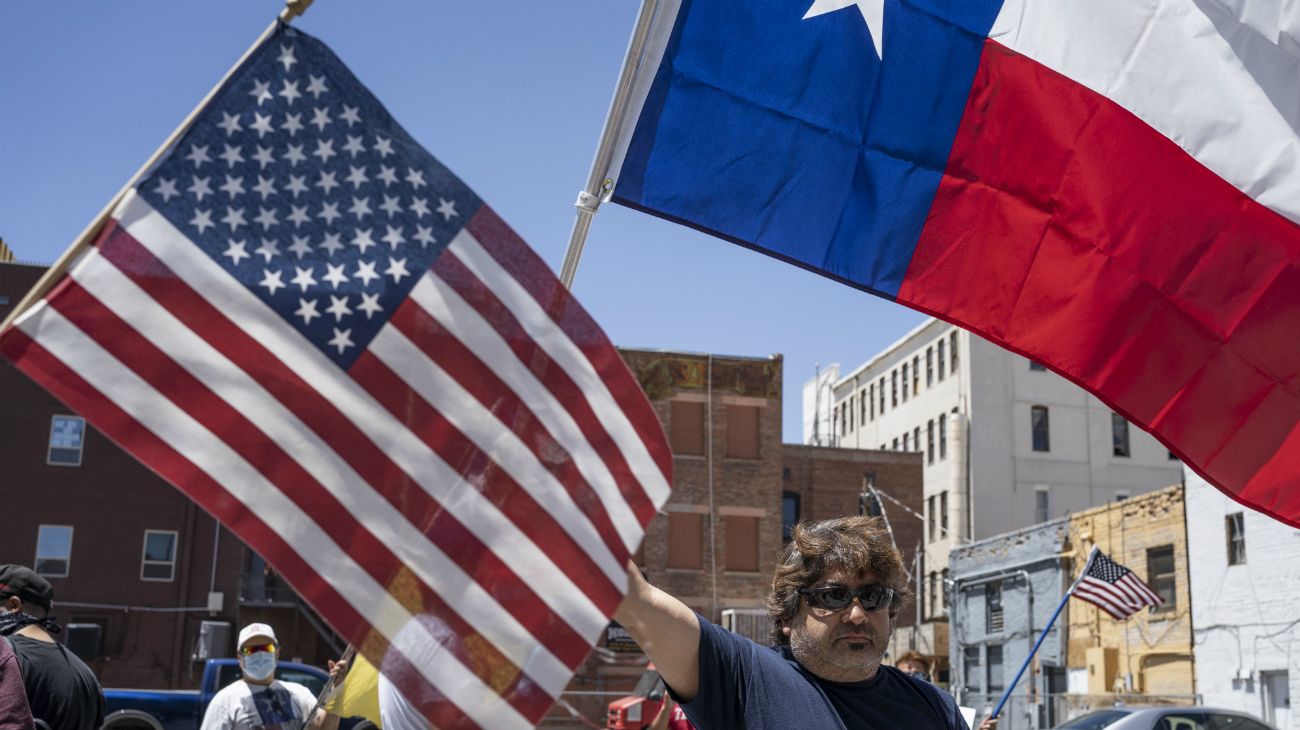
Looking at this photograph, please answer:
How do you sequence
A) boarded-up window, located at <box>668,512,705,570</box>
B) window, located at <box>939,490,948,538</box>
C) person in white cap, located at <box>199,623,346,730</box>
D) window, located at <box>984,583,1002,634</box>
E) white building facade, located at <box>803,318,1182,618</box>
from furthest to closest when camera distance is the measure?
window, located at <box>939,490,948,538</box>, white building facade, located at <box>803,318,1182,618</box>, boarded-up window, located at <box>668,512,705,570</box>, window, located at <box>984,583,1002,634</box>, person in white cap, located at <box>199,623,346,730</box>

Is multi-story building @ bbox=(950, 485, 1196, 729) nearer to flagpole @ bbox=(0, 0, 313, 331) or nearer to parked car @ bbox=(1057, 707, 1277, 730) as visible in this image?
parked car @ bbox=(1057, 707, 1277, 730)

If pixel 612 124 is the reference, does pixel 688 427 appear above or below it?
above

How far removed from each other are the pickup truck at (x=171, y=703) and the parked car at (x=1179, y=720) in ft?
32.9

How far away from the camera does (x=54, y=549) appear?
40.6m

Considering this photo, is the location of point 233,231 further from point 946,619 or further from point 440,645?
point 946,619

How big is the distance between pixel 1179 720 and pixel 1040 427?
145 ft

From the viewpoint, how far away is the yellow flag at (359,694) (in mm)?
6457

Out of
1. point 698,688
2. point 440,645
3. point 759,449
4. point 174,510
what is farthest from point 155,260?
point 759,449

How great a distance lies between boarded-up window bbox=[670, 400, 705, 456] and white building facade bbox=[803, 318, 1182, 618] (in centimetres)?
1328

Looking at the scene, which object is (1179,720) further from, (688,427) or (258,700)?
(688,427)

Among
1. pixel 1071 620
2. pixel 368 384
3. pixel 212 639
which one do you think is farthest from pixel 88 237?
pixel 1071 620

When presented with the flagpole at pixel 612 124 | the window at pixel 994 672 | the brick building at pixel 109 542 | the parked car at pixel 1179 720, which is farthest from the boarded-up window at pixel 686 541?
the flagpole at pixel 612 124

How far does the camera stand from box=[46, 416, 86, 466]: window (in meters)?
41.1

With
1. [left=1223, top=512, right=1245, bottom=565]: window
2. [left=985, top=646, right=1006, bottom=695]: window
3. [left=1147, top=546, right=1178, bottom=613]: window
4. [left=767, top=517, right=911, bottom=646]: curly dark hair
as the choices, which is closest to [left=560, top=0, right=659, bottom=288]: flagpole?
[left=767, top=517, right=911, bottom=646]: curly dark hair
